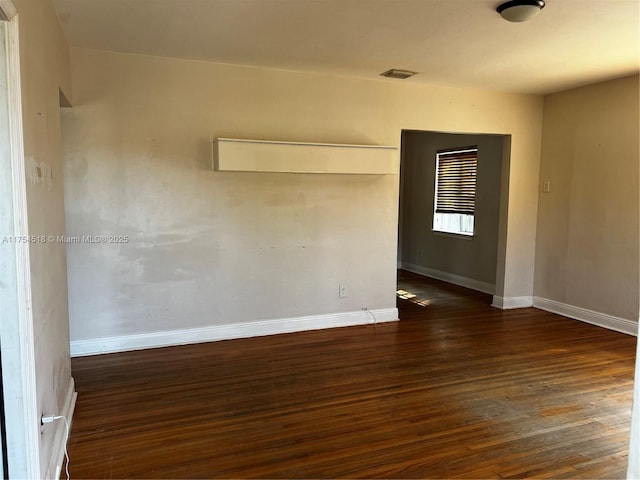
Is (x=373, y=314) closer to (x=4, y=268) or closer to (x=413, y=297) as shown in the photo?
(x=413, y=297)

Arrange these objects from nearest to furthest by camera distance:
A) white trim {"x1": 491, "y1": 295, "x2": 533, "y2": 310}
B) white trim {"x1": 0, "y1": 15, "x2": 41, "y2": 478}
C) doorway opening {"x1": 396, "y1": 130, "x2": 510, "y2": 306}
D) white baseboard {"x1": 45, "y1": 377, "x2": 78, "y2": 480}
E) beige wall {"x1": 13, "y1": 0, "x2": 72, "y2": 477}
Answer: white trim {"x1": 0, "y1": 15, "x2": 41, "y2": 478} → beige wall {"x1": 13, "y1": 0, "x2": 72, "y2": 477} → white baseboard {"x1": 45, "y1": 377, "x2": 78, "y2": 480} → white trim {"x1": 491, "y1": 295, "x2": 533, "y2": 310} → doorway opening {"x1": 396, "y1": 130, "x2": 510, "y2": 306}

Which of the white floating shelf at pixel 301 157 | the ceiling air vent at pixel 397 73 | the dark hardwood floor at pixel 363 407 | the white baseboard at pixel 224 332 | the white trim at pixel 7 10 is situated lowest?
the dark hardwood floor at pixel 363 407

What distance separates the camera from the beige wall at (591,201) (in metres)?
4.31

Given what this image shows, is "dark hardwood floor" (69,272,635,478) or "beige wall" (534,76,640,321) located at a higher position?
"beige wall" (534,76,640,321)

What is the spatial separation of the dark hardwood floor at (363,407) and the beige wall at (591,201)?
2.04ft

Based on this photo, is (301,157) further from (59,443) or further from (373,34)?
(59,443)

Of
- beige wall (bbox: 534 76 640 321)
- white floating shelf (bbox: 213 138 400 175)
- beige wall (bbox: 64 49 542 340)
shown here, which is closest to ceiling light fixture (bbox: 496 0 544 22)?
white floating shelf (bbox: 213 138 400 175)

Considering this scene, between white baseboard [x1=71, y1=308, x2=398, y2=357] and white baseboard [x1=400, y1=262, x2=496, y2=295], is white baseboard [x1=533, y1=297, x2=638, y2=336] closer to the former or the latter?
white baseboard [x1=400, y1=262, x2=496, y2=295]

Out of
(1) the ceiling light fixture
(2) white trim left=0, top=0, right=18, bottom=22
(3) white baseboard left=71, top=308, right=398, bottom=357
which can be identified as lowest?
(3) white baseboard left=71, top=308, right=398, bottom=357

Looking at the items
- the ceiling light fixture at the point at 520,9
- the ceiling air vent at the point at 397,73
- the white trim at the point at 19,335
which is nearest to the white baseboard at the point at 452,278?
the ceiling air vent at the point at 397,73

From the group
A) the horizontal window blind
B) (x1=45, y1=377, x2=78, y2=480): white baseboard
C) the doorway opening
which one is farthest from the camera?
the horizontal window blind

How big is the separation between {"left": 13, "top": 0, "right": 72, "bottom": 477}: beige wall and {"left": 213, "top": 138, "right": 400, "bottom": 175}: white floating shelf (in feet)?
4.20

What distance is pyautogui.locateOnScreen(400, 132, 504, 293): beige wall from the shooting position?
6074 millimetres

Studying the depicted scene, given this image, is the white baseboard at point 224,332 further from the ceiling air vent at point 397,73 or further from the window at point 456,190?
the window at point 456,190
